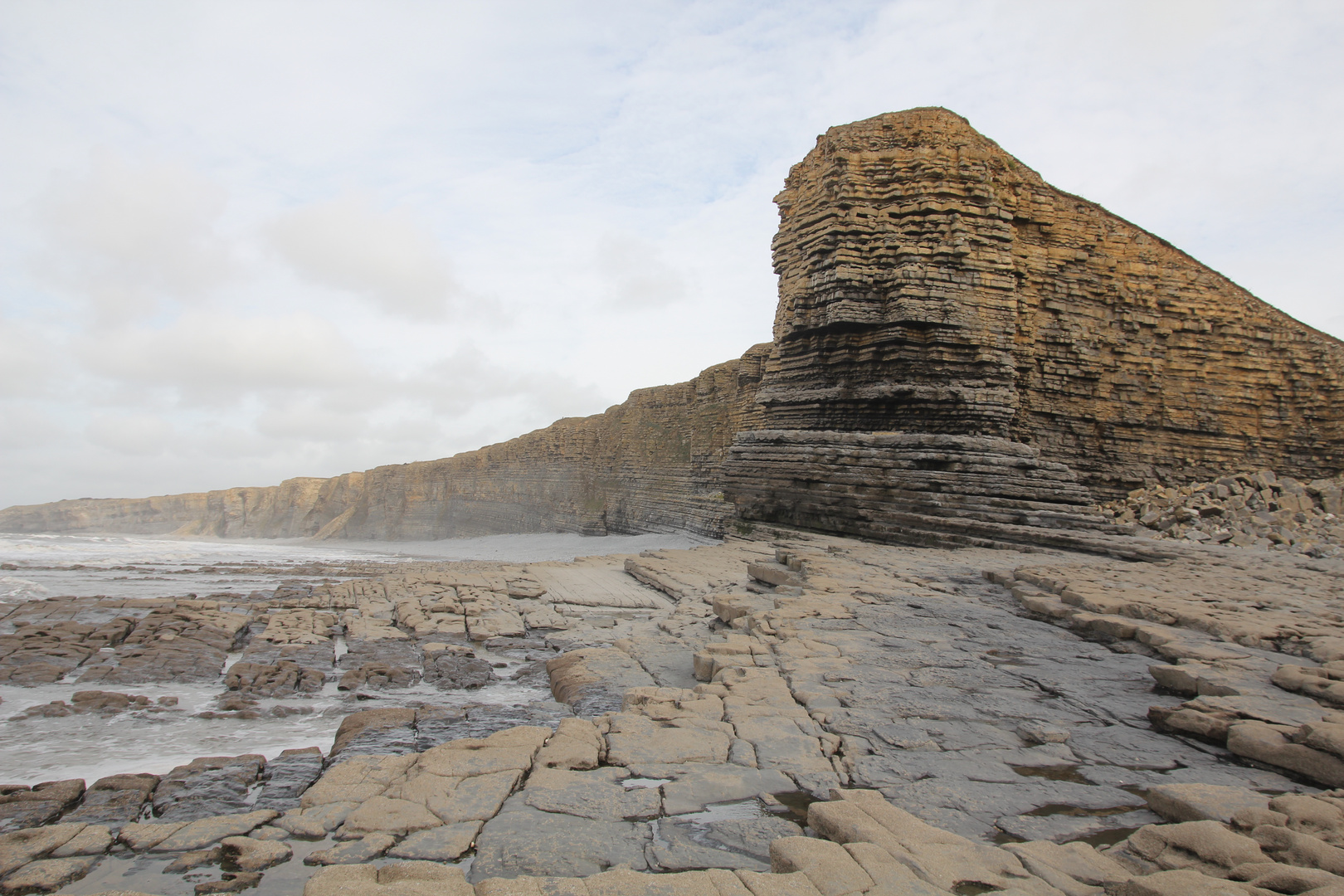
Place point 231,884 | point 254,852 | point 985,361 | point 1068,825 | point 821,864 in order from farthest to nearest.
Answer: point 985,361
point 1068,825
point 254,852
point 231,884
point 821,864

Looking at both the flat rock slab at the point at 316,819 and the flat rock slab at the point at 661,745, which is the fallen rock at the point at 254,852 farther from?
the flat rock slab at the point at 661,745

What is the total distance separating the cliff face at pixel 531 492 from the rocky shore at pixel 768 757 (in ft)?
37.5

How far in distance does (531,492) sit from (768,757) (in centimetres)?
2859

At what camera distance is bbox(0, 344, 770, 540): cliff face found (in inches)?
757

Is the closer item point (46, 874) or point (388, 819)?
point (46, 874)

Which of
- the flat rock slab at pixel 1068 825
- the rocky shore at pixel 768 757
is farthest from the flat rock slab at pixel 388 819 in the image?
the flat rock slab at pixel 1068 825

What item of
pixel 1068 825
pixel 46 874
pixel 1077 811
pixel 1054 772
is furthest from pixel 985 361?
pixel 46 874

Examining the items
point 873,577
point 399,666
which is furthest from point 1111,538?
point 399,666

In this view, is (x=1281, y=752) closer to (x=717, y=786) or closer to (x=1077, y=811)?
(x=1077, y=811)

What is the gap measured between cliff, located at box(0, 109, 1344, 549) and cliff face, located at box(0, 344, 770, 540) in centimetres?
542

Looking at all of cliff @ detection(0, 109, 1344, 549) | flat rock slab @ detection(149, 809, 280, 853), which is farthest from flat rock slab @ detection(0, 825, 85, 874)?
cliff @ detection(0, 109, 1344, 549)

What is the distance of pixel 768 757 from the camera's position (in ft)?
8.39

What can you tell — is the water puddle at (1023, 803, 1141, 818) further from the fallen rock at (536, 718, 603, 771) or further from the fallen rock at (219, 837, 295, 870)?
the fallen rock at (219, 837, 295, 870)

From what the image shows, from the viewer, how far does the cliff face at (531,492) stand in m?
19.2
